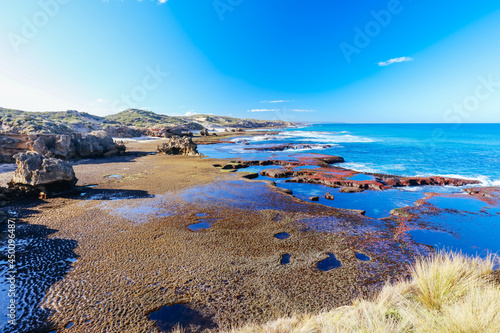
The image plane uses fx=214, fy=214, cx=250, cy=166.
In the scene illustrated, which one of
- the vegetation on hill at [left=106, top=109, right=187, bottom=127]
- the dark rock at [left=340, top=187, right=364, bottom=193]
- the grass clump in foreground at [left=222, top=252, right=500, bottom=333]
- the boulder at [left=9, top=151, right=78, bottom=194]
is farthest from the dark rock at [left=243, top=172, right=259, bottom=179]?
the vegetation on hill at [left=106, top=109, right=187, bottom=127]

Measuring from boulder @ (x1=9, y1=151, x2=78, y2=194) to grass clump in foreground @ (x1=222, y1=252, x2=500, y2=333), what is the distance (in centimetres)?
1858

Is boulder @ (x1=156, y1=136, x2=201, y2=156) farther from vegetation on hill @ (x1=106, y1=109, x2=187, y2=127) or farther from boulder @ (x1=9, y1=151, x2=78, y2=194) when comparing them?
vegetation on hill @ (x1=106, y1=109, x2=187, y2=127)

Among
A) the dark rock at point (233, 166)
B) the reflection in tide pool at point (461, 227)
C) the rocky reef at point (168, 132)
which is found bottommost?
the reflection in tide pool at point (461, 227)

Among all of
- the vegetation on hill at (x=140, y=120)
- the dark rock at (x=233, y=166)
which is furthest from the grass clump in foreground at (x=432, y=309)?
the vegetation on hill at (x=140, y=120)

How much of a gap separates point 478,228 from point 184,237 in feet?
53.5

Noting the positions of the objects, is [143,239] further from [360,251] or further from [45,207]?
[360,251]

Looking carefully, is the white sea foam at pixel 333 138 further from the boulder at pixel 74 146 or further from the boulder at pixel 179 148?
the boulder at pixel 74 146

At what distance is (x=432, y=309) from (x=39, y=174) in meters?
22.6

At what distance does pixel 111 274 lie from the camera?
25.8 feet

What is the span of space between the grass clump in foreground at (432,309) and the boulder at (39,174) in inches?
732

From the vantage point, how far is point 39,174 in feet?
51.8

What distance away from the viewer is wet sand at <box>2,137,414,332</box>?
652cm

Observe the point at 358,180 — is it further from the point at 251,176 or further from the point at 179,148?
the point at 179,148

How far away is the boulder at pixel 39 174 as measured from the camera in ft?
51.4
